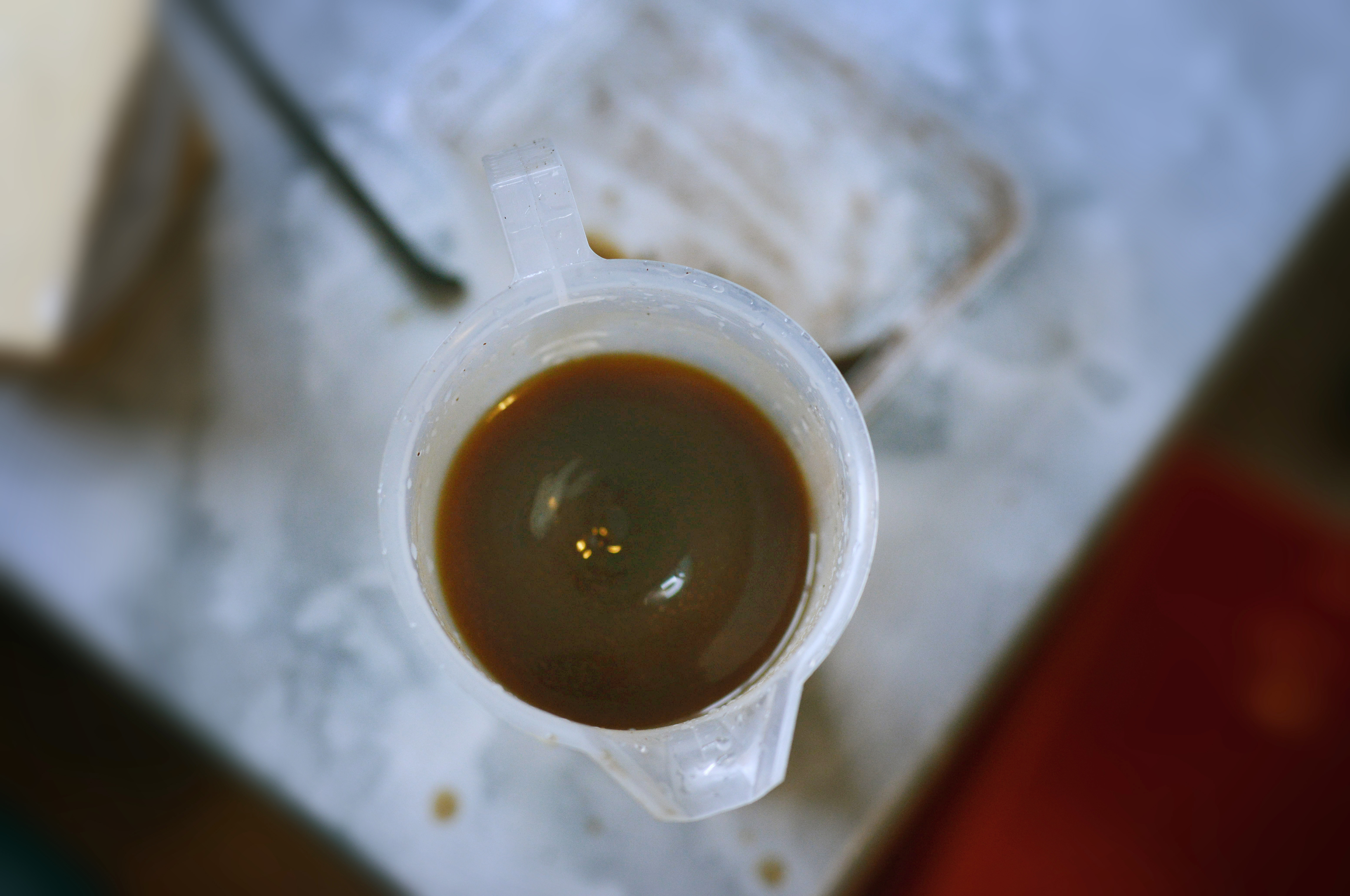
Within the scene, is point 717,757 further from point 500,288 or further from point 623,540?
point 500,288

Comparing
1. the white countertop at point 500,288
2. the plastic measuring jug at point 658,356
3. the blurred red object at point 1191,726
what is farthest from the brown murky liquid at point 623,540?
the blurred red object at point 1191,726

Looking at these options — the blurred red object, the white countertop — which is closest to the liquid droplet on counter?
the white countertop

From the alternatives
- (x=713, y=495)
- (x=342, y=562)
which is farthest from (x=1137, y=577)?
(x=342, y=562)

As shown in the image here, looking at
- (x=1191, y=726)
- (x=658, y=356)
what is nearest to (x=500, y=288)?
(x=658, y=356)

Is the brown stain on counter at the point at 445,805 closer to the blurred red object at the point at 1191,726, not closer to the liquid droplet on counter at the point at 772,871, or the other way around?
the liquid droplet on counter at the point at 772,871

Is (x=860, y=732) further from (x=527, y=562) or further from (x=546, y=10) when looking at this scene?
(x=546, y=10)
